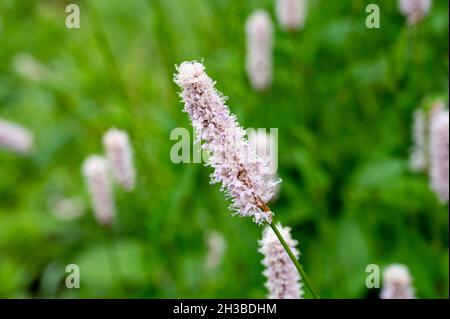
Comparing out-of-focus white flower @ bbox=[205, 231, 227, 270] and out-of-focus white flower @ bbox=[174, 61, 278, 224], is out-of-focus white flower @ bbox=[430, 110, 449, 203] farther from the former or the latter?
out-of-focus white flower @ bbox=[205, 231, 227, 270]

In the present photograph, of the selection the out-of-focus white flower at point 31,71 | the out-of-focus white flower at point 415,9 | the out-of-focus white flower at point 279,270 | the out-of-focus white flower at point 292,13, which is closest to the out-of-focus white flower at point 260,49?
the out-of-focus white flower at point 292,13

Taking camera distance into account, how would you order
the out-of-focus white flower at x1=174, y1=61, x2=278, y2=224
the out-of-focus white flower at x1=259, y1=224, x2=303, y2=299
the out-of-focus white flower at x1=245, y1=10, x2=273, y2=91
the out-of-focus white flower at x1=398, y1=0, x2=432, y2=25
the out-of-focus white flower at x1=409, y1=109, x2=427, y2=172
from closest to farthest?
the out-of-focus white flower at x1=174, y1=61, x2=278, y2=224 < the out-of-focus white flower at x1=259, y1=224, x2=303, y2=299 < the out-of-focus white flower at x1=398, y1=0, x2=432, y2=25 < the out-of-focus white flower at x1=409, y1=109, x2=427, y2=172 < the out-of-focus white flower at x1=245, y1=10, x2=273, y2=91

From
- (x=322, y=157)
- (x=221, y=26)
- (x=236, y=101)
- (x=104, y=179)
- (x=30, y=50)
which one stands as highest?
(x=30, y=50)

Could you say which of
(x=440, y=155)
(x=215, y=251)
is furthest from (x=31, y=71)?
(x=440, y=155)

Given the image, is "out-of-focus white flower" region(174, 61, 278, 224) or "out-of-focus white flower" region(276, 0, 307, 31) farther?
"out-of-focus white flower" region(276, 0, 307, 31)

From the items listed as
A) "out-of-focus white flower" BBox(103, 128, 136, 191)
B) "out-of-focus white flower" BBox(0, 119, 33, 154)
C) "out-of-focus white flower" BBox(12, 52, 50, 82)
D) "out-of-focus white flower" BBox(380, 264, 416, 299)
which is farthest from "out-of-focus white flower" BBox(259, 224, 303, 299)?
"out-of-focus white flower" BBox(12, 52, 50, 82)
